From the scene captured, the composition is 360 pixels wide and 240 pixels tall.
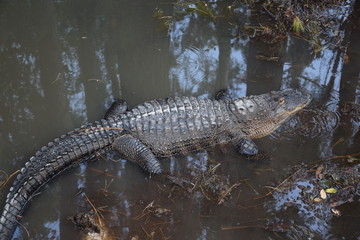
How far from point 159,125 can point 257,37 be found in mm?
3338

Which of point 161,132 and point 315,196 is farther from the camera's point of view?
point 161,132

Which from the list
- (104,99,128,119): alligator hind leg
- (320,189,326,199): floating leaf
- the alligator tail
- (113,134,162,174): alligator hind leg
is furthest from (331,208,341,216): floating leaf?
(104,99,128,119): alligator hind leg

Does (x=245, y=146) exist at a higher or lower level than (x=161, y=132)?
lower

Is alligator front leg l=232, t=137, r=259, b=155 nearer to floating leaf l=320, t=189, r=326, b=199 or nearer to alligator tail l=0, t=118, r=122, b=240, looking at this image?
floating leaf l=320, t=189, r=326, b=199

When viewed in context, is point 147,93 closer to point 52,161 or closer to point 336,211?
point 52,161

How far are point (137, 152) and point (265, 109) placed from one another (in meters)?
2.01

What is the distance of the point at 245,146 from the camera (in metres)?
4.90

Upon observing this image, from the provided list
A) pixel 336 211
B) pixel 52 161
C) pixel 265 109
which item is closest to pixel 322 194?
pixel 336 211

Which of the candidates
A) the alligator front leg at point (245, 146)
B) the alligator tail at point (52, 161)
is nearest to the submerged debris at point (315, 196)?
the alligator front leg at point (245, 146)

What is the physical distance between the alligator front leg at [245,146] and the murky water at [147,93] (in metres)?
0.14

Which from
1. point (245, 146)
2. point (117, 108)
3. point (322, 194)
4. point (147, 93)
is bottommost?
point (322, 194)

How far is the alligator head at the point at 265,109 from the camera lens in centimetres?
507

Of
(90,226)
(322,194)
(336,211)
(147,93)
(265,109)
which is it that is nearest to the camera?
(90,226)

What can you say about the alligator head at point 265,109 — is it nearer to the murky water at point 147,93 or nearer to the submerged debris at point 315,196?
the murky water at point 147,93
